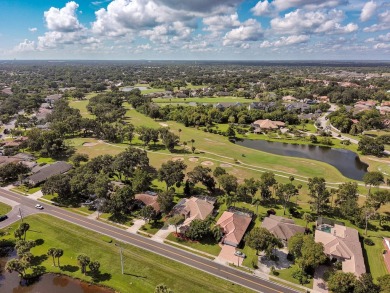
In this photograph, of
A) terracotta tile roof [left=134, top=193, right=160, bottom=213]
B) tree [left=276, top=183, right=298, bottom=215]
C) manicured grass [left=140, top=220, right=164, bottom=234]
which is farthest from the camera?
tree [left=276, top=183, right=298, bottom=215]

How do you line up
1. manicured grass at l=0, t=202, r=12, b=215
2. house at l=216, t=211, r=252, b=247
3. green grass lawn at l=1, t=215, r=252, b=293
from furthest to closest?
manicured grass at l=0, t=202, r=12, b=215, house at l=216, t=211, r=252, b=247, green grass lawn at l=1, t=215, r=252, b=293

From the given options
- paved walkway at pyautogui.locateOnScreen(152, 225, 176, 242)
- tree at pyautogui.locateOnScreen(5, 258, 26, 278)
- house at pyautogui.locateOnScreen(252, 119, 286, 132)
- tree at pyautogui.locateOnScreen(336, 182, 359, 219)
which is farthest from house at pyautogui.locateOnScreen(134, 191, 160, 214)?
house at pyautogui.locateOnScreen(252, 119, 286, 132)

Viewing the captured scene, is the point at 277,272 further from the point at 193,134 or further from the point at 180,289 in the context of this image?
the point at 193,134

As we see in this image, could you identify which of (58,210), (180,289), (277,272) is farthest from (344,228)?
(58,210)

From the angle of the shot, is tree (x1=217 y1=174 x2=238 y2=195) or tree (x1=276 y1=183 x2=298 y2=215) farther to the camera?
tree (x1=217 y1=174 x2=238 y2=195)

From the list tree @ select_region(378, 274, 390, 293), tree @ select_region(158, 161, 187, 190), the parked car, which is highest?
tree @ select_region(158, 161, 187, 190)

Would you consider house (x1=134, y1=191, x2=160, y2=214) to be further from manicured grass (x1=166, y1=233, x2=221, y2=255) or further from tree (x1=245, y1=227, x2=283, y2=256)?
tree (x1=245, y1=227, x2=283, y2=256)
